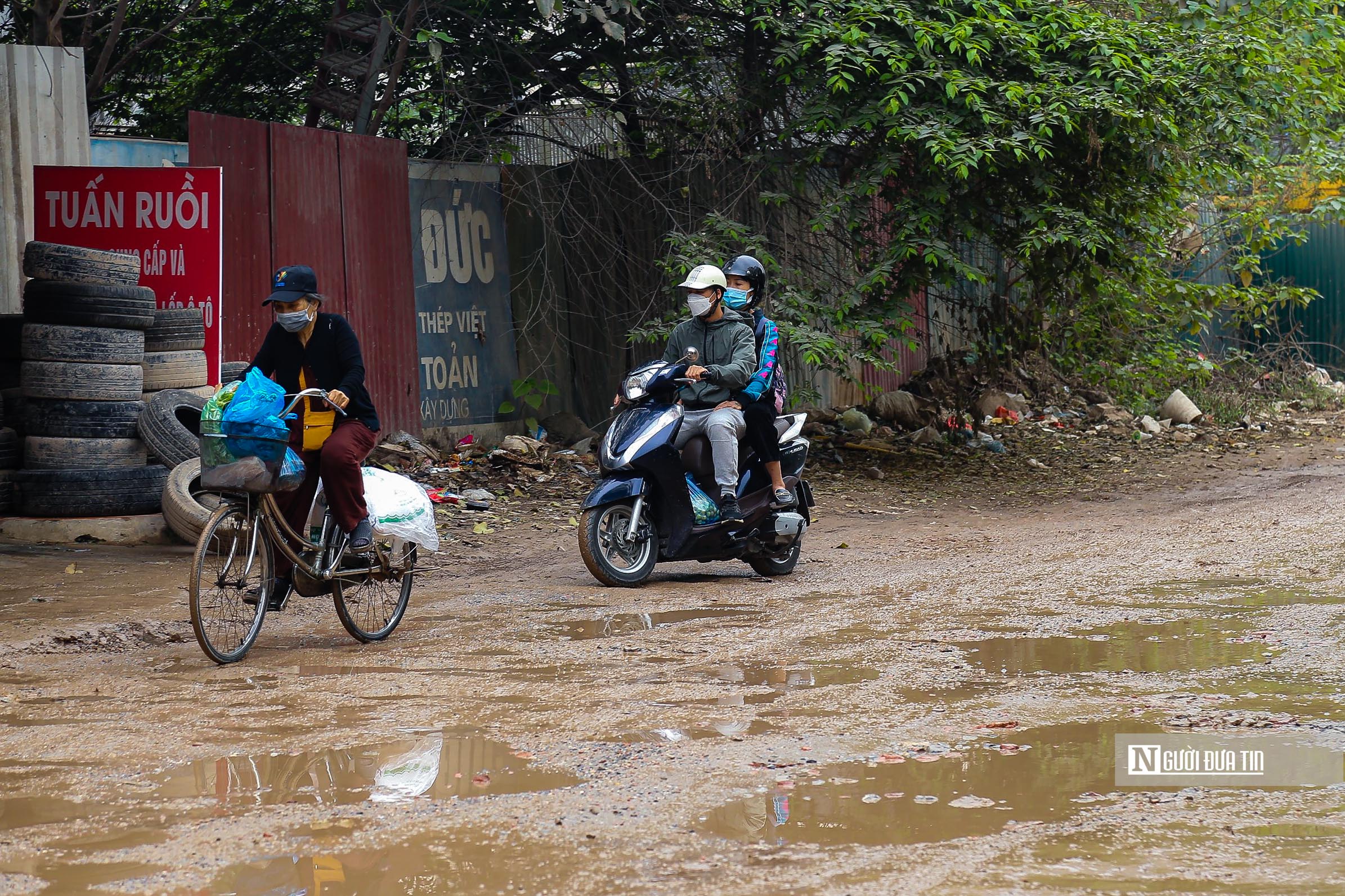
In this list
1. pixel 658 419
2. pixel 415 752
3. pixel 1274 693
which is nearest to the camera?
pixel 415 752

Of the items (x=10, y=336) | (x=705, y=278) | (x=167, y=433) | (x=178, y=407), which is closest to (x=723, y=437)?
(x=705, y=278)

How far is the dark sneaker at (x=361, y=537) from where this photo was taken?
20.6ft

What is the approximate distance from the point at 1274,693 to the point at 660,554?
4018mm

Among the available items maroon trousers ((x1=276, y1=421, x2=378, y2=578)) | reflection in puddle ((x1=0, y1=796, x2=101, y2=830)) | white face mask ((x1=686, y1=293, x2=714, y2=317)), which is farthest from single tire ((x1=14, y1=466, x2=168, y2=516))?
reflection in puddle ((x1=0, y1=796, x2=101, y2=830))

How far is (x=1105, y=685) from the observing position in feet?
16.6

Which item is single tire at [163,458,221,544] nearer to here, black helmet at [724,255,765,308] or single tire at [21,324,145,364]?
single tire at [21,324,145,364]

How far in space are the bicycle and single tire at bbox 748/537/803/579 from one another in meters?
2.72

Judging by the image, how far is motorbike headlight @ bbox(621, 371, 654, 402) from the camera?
7.96 m

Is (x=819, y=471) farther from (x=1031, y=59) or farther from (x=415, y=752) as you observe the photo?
(x=415, y=752)

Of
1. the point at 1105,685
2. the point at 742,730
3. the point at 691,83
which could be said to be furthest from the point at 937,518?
the point at 742,730

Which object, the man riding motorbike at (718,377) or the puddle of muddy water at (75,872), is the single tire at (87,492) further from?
the puddle of muddy water at (75,872)

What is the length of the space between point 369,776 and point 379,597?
2.66 metres

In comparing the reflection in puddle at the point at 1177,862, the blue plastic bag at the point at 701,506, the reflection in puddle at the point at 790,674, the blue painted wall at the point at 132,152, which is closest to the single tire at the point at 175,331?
the blue painted wall at the point at 132,152

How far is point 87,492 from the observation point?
9125 millimetres
